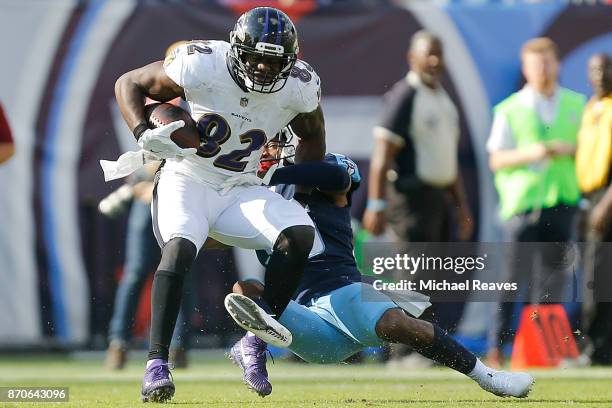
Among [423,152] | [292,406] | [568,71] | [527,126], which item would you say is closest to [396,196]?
[423,152]

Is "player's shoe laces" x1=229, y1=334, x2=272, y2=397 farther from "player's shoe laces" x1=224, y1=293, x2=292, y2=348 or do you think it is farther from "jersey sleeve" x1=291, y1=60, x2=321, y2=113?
"jersey sleeve" x1=291, y1=60, x2=321, y2=113

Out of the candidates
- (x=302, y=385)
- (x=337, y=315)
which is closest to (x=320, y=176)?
(x=337, y=315)

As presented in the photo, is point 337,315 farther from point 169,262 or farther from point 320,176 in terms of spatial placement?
point 169,262

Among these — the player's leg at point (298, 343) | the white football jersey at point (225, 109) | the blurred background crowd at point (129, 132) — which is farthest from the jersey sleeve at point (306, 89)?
the blurred background crowd at point (129, 132)

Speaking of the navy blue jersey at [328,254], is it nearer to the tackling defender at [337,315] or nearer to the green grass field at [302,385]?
the tackling defender at [337,315]

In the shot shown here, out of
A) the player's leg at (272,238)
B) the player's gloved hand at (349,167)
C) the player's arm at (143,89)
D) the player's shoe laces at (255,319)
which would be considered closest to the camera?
the player's shoe laces at (255,319)

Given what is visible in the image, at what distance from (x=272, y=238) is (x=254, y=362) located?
1.82 ft

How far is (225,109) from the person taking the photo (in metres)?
5.40

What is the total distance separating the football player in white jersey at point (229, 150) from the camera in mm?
5062

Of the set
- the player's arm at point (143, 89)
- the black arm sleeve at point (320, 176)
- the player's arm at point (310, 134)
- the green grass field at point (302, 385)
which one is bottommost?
the green grass field at point (302, 385)

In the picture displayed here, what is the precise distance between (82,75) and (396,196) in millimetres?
2275

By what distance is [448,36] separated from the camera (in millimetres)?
8570

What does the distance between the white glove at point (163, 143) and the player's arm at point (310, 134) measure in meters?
0.61

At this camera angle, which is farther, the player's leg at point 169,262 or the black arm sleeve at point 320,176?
the black arm sleeve at point 320,176
